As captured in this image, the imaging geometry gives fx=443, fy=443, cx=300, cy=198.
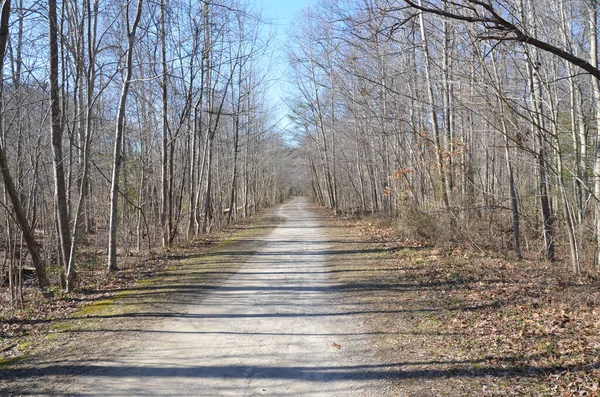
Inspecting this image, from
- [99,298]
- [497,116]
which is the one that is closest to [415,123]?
[497,116]

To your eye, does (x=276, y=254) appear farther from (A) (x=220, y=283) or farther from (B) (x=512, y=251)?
(B) (x=512, y=251)

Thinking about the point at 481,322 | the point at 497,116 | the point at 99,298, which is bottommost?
the point at 481,322

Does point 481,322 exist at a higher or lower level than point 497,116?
lower

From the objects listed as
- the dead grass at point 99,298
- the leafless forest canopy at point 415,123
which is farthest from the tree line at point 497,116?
the dead grass at point 99,298

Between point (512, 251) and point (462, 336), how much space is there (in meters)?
7.82

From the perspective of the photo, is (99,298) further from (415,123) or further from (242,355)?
(415,123)

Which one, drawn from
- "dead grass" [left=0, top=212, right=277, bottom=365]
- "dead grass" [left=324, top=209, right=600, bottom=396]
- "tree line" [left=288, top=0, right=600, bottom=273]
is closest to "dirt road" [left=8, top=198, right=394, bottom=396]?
"dead grass" [left=324, top=209, right=600, bottom=396]

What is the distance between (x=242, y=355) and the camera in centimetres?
508

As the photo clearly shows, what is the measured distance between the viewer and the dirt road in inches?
169

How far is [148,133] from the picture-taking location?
1938cm

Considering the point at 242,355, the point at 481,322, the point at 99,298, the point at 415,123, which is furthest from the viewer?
the point at 415,123

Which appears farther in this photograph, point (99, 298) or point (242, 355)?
point (99, 298)

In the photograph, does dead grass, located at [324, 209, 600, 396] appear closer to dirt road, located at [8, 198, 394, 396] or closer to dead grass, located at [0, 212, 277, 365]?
dirt road, located at [8, 198, 394, 396]

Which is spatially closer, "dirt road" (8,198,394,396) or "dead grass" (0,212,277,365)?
"dirt road" (8,198,394,396)
